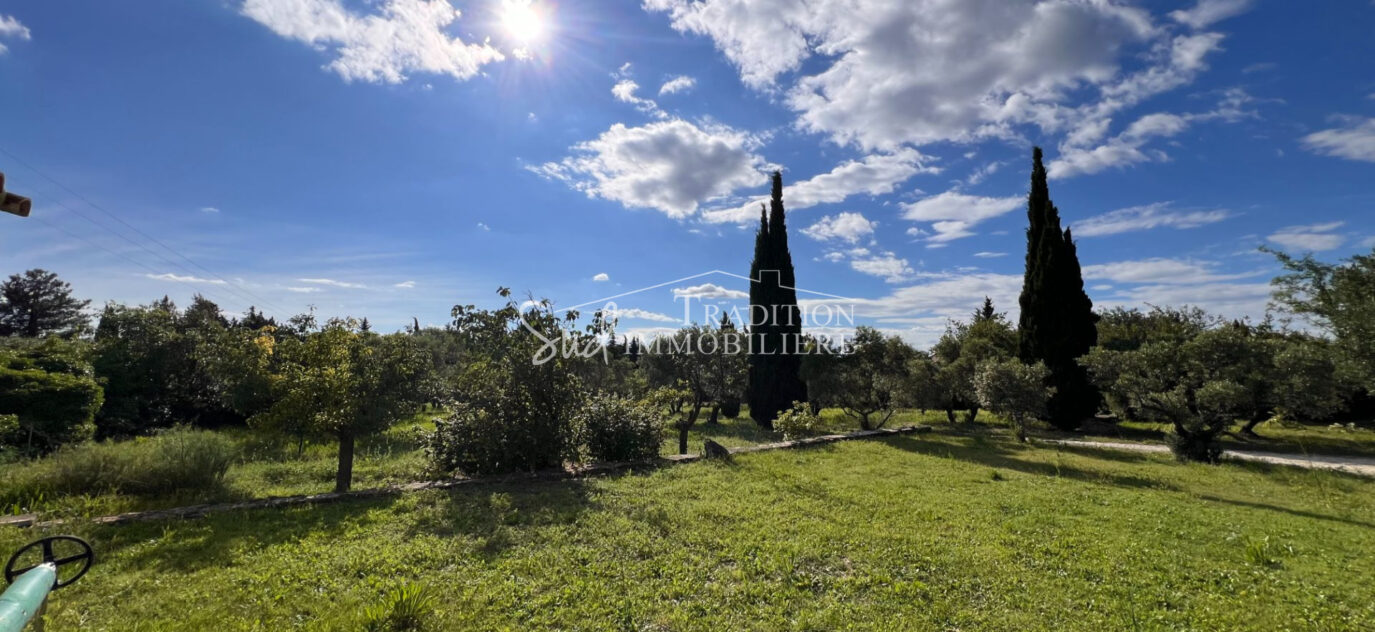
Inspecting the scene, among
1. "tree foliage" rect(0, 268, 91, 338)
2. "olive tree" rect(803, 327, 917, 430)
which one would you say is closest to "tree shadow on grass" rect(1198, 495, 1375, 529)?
"olive tree" rect(803, 327, 917, 430)

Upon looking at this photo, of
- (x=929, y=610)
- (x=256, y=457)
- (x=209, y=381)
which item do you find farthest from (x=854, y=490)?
(x=209, y=381)

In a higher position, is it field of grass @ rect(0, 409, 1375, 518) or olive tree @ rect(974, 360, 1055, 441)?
olive tree @ rect(974, 360, 1055, 441)

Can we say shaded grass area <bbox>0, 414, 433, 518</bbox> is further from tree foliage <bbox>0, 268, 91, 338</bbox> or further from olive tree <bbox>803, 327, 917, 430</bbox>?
tree foliage <bbox>0, 268, 91, 338</bbox>

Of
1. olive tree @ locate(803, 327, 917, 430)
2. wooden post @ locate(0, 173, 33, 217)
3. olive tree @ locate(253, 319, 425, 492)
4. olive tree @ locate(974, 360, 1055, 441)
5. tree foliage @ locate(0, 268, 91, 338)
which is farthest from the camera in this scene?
tree foliage @ locate(0, 268, 91, 338)

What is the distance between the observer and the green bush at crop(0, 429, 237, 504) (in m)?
7.27

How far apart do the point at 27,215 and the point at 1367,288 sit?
1983cm

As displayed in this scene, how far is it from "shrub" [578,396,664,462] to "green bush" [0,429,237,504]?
6138 mm

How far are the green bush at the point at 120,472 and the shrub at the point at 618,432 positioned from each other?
614cm

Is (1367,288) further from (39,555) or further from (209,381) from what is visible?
(209,381)

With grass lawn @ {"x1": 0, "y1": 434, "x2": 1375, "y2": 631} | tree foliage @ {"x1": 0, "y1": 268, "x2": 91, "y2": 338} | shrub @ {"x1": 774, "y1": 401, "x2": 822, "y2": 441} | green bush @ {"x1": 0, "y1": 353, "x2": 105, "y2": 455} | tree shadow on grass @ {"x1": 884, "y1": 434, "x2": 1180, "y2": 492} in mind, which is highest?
tree foliage @ {"x1": 0, "y1": 268, "x2": 91, "y2": 338}

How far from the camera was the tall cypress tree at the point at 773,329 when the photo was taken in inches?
845

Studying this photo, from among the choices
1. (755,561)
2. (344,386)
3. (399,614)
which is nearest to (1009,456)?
(755,561)

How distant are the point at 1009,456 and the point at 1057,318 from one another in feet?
33.1

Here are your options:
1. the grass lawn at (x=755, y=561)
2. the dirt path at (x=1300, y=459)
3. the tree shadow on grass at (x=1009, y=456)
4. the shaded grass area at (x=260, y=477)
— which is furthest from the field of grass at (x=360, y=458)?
the tree shadow on grass at (x=1009, y=456)
